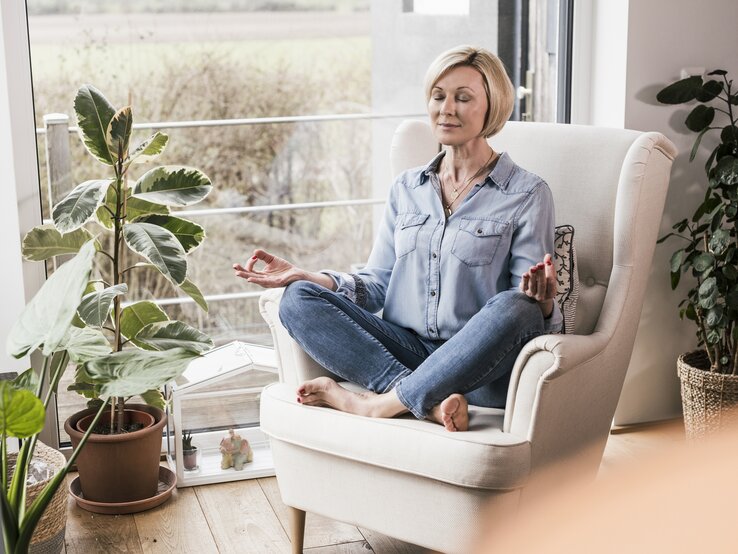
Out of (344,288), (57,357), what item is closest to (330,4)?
(344,288)

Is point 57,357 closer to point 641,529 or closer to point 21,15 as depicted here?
point 21,15

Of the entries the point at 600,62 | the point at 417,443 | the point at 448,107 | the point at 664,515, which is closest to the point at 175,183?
the point at 448,107

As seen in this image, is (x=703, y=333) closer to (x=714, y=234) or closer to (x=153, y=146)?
(x=714, y=234)

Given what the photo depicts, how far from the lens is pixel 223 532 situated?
2357 mm

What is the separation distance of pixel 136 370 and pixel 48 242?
982 mm

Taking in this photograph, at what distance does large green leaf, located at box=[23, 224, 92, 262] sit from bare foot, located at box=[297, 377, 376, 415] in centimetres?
75

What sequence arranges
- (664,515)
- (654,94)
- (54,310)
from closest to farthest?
(664,515) < (54,310) < (654,94)

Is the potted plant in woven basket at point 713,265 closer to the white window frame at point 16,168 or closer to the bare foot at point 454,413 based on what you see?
the bare foot at point 454,413

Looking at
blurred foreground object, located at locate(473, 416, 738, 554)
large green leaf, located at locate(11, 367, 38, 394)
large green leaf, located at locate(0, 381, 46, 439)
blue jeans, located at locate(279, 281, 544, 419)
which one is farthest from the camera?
blue jeans, located at locate(279, 281, 544, 419)

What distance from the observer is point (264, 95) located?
2.73 metres

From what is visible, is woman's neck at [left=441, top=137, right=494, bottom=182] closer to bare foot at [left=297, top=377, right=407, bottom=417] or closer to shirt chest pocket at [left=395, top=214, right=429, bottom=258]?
shirt chest pocket at [left=395, top=214, right=429, bottom=258]

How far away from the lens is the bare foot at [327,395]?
2049mm

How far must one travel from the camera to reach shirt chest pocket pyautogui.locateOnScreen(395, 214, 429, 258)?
2213mm

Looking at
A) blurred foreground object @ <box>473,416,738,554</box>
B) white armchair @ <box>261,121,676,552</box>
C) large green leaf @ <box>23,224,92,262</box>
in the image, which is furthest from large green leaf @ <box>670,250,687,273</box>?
blurred foreground object @ <box>473,416,738,554</box>
